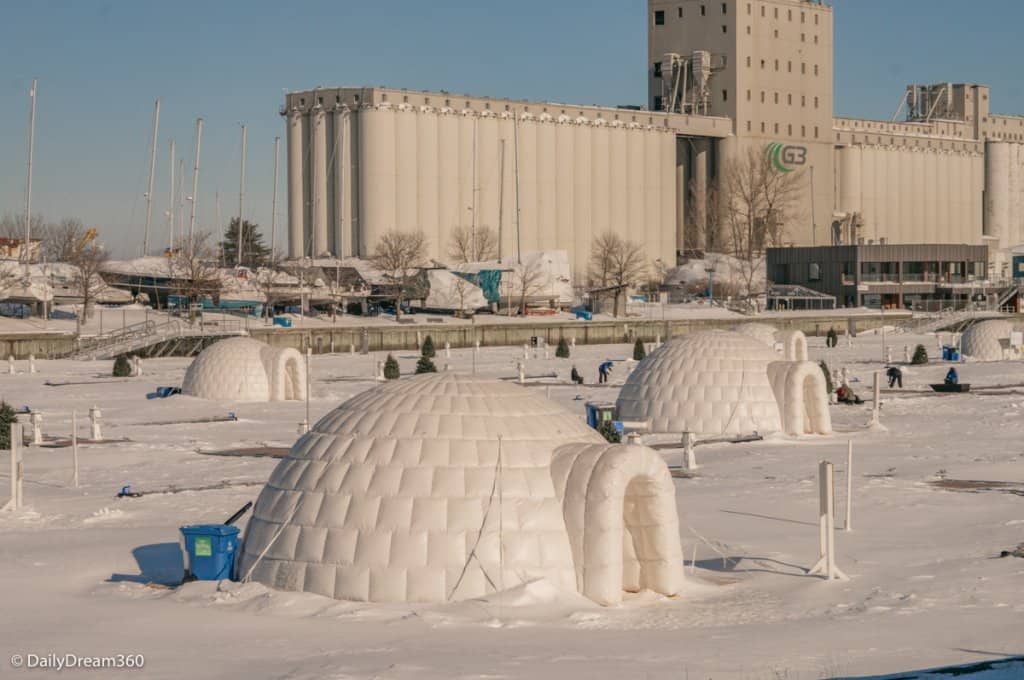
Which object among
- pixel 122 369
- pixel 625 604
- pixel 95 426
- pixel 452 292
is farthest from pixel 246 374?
pixel 452 292

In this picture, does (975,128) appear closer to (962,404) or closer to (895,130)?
(895,130)

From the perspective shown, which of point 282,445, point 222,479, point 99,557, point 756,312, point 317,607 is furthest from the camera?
point 756,312

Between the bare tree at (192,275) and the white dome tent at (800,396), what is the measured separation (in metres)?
52.5

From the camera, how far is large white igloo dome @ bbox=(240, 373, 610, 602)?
683 inches

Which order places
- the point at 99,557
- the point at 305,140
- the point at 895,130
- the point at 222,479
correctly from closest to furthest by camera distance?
1. the point at 99,557
2. the point at 222,479
3. the point at 305,140
4. the point at 895,130

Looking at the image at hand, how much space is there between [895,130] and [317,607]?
16833 cm

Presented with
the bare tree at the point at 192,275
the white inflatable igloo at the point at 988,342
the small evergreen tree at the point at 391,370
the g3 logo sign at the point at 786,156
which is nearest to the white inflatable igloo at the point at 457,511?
the small evergreen tree at the point at 391,370

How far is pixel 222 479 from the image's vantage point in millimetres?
30047

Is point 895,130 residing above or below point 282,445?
above

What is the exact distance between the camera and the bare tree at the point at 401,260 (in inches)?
3738

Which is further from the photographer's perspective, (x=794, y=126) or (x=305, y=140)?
(x=794, y=126)

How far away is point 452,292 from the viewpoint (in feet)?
312

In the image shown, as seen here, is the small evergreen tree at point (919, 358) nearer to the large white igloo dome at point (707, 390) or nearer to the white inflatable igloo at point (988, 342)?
the white inflatable igloo at point (988, 342)

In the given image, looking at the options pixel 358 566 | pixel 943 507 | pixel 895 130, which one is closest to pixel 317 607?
pixel 358 566
